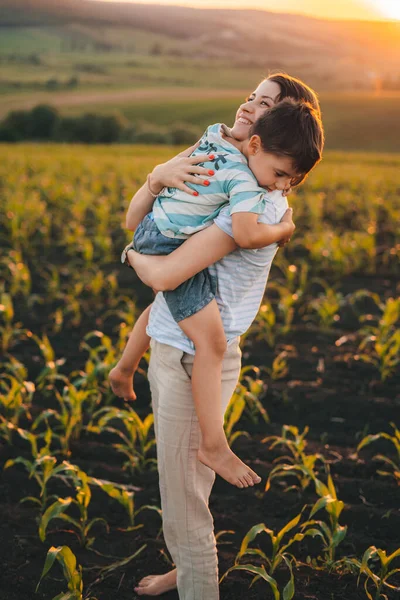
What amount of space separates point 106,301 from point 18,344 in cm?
124

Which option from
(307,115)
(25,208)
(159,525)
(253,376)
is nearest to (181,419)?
(307,115)

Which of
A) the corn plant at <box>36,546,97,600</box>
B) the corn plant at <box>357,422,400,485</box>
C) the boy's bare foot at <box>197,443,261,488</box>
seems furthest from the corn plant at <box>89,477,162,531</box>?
the corn plant at <box>357,422,400,485</box>

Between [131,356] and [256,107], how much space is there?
102 cm

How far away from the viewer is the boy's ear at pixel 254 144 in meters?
1.95

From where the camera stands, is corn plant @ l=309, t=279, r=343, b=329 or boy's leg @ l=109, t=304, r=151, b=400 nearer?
boy's leg @ l=109, t=304, r=151, b=400

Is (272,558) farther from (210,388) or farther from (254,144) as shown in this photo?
(254,144)

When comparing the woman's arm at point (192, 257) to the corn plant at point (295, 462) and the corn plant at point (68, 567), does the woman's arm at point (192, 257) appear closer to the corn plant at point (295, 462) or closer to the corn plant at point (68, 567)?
the corn plant at point (68, 567)

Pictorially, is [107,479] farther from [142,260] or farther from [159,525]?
[142,260]

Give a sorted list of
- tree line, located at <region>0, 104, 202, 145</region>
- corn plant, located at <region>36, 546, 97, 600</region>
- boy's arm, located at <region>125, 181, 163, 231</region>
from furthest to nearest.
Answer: tree line, located at <region>0, 104, 202, 145</region>, corn plant, located at <region>36, 546, 97, 600</region>, boy's arm, located at <region>125, 181, 163, 231</region>

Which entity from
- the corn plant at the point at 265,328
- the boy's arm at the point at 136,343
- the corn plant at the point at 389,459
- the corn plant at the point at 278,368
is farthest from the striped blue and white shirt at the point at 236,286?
the corn plant at the point at 265,328

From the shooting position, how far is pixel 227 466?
2.10 metres

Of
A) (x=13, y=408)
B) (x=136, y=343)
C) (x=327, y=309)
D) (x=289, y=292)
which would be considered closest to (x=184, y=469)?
(x=136, y=343)

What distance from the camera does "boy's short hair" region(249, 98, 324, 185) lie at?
190cm

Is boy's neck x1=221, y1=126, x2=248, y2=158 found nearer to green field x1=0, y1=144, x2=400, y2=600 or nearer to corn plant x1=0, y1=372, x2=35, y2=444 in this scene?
green field x1=0, y1=144, x2=400, y2=600
